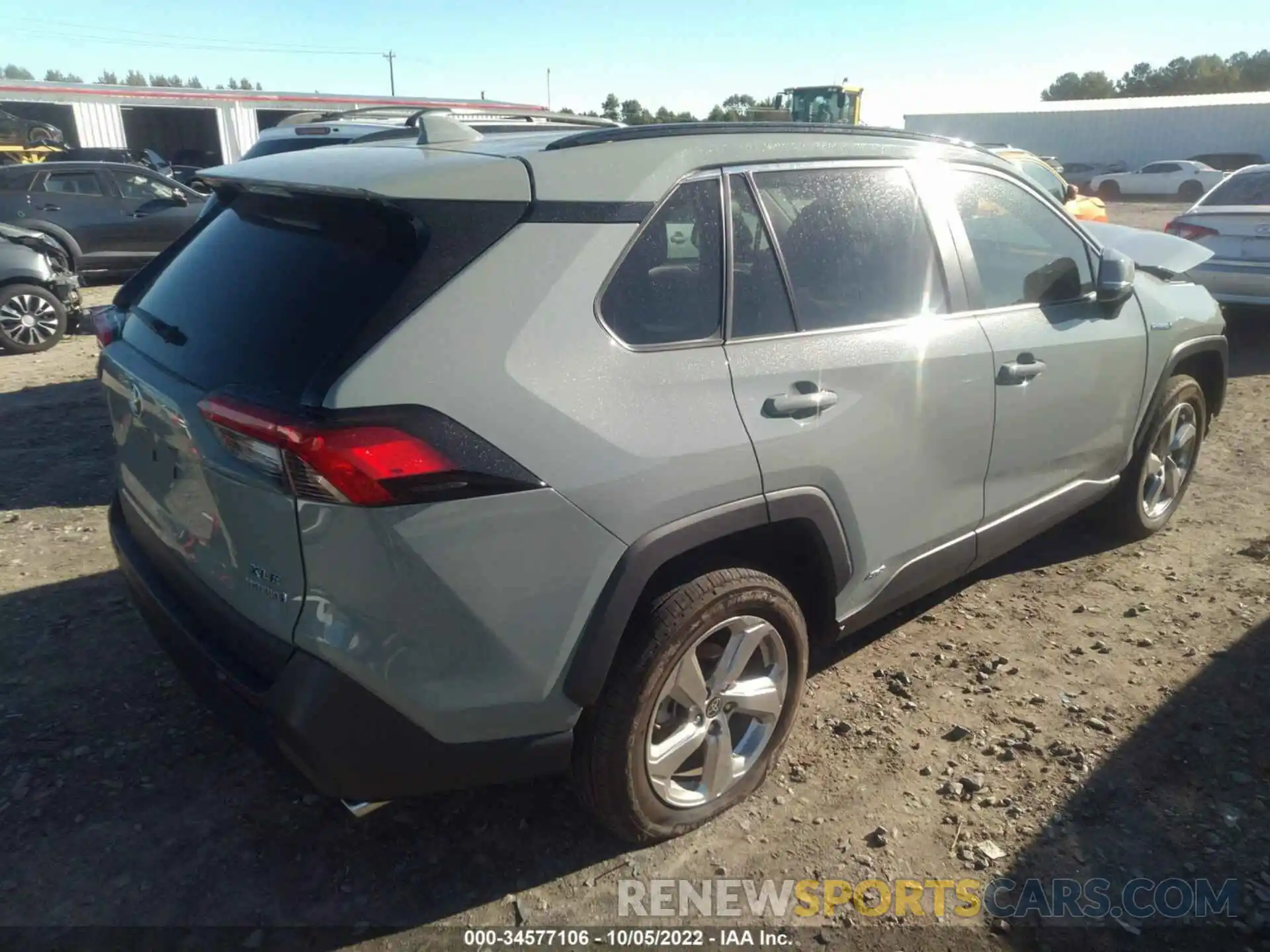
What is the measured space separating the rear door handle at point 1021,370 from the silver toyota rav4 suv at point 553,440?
0.05 ft

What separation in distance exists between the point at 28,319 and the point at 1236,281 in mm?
10641

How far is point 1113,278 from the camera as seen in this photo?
3637 mm

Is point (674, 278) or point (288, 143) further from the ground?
point (674, 278)

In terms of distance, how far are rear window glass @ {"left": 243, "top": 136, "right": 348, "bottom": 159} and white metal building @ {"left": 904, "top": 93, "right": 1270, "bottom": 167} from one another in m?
37.7

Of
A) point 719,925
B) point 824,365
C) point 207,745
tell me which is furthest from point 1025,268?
point 207,745

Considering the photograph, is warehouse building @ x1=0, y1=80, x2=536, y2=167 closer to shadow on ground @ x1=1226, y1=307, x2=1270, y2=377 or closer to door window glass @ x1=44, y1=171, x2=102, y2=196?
door window glass @ x1=44, y1=171, x2=102, y2=196

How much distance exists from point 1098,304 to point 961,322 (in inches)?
38.1

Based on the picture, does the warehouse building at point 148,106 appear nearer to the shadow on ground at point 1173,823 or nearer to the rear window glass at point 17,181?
the rear window glass at point 17,181

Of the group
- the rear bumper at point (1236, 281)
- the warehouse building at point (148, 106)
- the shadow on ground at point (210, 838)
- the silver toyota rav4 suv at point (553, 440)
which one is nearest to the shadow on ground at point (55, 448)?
the shadow on ground at point (210, 838)

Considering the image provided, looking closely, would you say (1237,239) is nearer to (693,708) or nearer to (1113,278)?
(1113,278)

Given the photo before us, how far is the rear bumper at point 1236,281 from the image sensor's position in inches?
315

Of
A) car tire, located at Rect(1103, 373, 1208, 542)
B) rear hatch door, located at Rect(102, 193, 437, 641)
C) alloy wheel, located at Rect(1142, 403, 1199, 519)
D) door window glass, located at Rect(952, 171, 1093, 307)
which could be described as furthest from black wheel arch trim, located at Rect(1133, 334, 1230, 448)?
rear hatch door, located at Rect(102, 193, 437, 641)

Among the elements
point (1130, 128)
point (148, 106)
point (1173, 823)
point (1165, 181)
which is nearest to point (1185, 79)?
point (1130, 128)

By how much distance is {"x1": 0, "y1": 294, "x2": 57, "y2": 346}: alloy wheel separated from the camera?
823 centimetres
